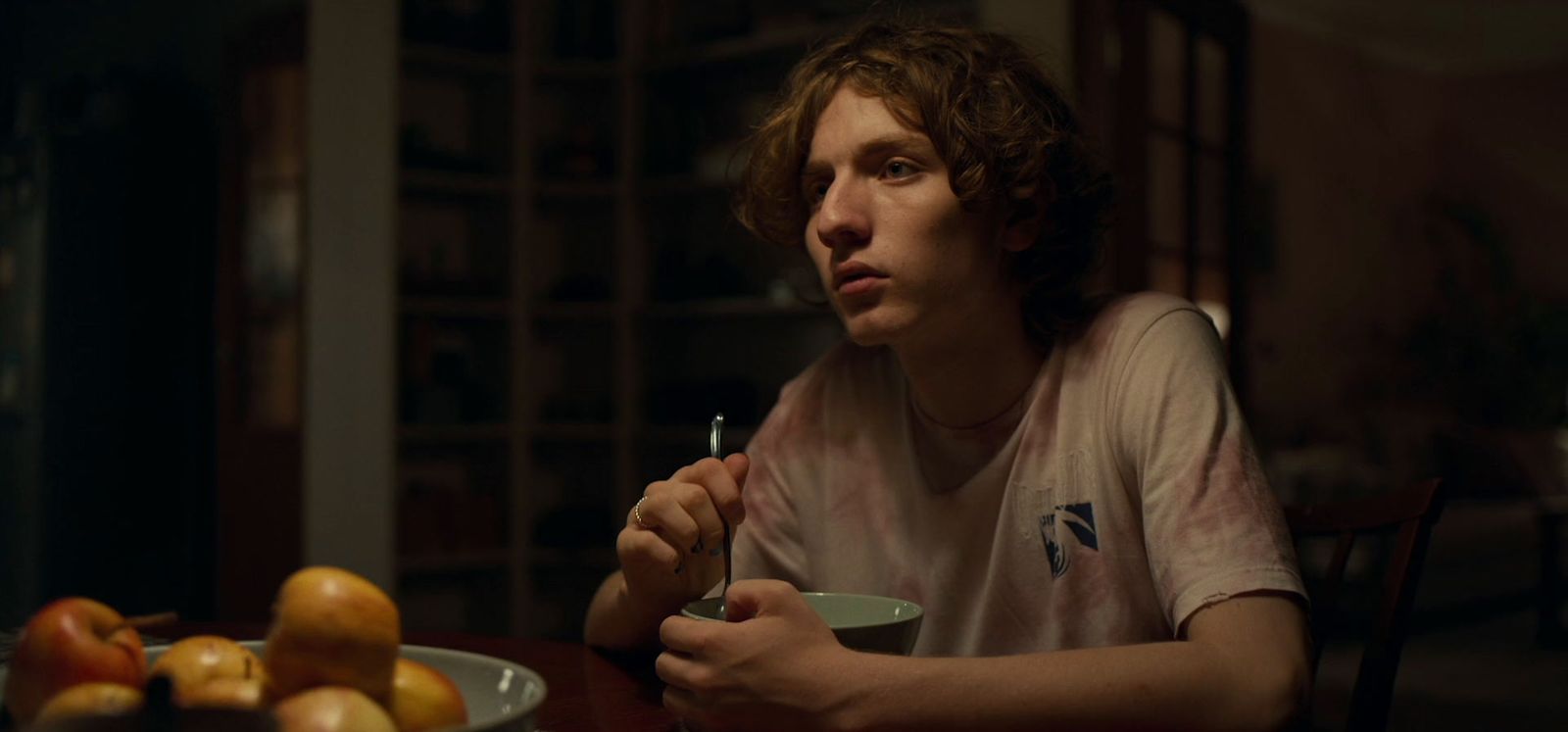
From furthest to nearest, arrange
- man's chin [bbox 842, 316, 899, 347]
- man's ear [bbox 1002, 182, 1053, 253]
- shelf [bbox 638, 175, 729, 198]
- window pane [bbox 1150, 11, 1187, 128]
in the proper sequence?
shelf [bbox 638, 175, 729, 198], window pane [bbox 1150, 11, 1187, 128], man's ear [bbox 1002, 182, 1053, 253], man's chin [bbox 842, 316, 899, 347]

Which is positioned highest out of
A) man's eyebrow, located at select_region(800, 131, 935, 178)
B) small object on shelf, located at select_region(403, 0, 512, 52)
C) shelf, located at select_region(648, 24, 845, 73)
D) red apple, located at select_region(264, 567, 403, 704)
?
small object on shelf, located at select_region(403, 0, 512, 52)

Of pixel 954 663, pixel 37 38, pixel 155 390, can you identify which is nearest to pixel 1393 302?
pixel 155 390

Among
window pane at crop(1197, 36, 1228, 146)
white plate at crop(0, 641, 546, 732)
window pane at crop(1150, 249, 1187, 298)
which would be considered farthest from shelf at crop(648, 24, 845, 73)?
white plate at crop(0, 641, 546, 732)

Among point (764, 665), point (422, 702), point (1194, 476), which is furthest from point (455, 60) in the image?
point (422, 702)

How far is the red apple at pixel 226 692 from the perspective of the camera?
57 cm

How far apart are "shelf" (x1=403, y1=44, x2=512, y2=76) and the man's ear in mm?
3032

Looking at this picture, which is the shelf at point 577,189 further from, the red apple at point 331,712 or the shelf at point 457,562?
the red apple at point 331,712

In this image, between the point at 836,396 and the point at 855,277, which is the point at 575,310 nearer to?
the point at 836,396

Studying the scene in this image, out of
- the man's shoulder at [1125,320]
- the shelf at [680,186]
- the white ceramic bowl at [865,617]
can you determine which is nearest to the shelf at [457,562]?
the shelf at [680,186]

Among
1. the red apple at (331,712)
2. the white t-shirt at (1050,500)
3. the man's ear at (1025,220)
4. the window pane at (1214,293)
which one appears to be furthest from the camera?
the window pane at (1214,293)

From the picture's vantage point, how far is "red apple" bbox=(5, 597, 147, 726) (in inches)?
22.4

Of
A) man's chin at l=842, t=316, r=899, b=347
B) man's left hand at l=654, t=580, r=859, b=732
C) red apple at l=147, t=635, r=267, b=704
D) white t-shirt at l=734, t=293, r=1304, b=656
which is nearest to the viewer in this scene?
red apple at l=147, t=635, r=267, b=704

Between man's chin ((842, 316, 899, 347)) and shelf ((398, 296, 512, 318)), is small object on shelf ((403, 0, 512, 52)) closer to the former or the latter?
shelf ((398, 296, 512, 318))

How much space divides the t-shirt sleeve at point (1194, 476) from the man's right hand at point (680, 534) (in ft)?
1.08
